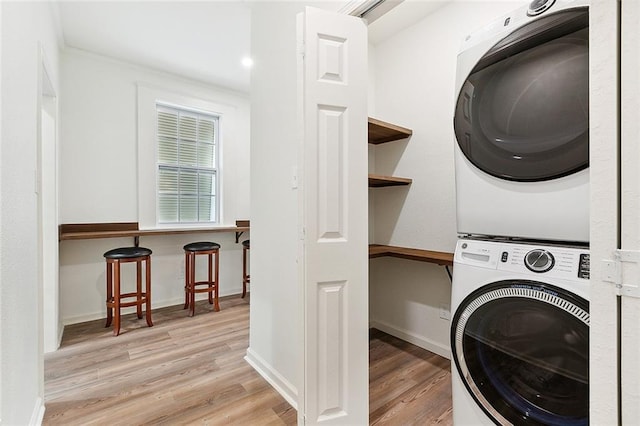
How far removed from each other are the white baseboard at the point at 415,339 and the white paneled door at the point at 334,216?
42.0 inches

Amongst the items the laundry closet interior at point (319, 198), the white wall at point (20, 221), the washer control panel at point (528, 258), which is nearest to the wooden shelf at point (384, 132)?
the laundry closet interior at point (319, 198)

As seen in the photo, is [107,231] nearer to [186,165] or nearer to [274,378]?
[186,165]

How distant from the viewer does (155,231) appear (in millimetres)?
3250

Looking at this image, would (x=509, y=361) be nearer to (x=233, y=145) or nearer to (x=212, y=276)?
(x=212, y=276)

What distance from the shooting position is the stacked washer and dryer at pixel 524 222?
1.10 meters

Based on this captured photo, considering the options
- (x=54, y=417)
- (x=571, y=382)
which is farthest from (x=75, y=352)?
(x=571, y=382)

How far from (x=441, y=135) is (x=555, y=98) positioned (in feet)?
3.95

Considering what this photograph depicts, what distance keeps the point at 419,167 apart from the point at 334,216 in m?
1.35

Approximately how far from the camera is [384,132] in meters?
2.48

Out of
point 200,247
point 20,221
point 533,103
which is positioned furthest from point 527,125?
point 200,247

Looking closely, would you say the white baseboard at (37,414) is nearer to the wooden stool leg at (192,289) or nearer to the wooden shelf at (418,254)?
the wooden stool leg at (192,289)

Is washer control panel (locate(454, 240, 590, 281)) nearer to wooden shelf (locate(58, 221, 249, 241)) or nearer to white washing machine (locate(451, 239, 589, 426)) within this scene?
white washing machine (locate(451, 239, 589, 426))

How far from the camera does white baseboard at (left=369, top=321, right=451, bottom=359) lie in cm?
235

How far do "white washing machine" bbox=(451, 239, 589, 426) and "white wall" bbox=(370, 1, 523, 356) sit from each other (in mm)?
1003
